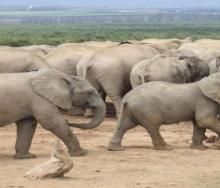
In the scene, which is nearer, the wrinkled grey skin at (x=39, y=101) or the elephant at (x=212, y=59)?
the wrinkled grey skin at (x=39, y=101)

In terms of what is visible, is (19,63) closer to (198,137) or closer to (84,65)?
(84,65)

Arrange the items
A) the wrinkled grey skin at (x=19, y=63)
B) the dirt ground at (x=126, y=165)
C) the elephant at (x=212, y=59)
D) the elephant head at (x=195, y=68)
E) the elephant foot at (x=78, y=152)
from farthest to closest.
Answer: the elephant at (x=212, y=59) < the elephant head at (x=195, y=68) < the wrinkled grey skin at (x=19, y=63) < the elephant foot at (x=78, y=152) < the dirt ground at (x=126, y=165)

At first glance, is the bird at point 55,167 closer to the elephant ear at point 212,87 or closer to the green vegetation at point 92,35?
the elephant ear at point 212,87

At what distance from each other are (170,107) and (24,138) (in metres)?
2.39

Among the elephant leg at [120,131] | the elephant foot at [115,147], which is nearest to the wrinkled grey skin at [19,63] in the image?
the elephant leg at [120,131]

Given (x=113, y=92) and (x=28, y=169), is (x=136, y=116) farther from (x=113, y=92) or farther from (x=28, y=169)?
(x=113, y=92)

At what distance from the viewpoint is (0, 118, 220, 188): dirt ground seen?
10750 millimetres

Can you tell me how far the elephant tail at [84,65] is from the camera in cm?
1912

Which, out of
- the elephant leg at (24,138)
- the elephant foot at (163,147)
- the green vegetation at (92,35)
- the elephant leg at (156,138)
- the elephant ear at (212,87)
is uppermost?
the elephant ear at (212,87)

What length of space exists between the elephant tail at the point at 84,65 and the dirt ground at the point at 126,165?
325 centimetres

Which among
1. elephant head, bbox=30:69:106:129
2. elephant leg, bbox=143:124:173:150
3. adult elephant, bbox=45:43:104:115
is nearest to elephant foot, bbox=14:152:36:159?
elephant head, bbox=30:69:106:129

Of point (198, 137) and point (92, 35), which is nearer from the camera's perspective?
point (198, 137)

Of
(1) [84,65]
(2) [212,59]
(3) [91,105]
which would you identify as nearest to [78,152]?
(3) [91,105]

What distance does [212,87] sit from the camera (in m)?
14.0
